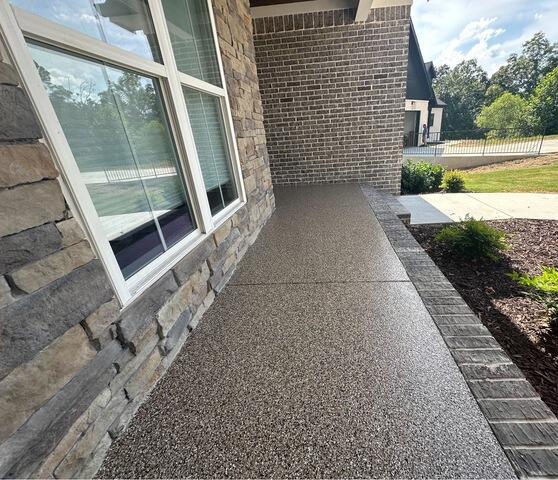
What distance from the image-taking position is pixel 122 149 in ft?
4.52

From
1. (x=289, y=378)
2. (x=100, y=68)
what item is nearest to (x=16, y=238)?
(x=100, y=68)

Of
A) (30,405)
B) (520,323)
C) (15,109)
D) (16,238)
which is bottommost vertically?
(520,323)

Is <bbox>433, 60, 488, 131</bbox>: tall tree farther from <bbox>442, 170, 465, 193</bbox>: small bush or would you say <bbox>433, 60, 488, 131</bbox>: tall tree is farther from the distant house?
<bbox>442, 170, 465, 193</bbox>: small bush

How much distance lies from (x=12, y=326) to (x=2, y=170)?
45 cm

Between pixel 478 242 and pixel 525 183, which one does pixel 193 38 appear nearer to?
pixel 478 242

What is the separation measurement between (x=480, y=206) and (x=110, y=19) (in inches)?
232

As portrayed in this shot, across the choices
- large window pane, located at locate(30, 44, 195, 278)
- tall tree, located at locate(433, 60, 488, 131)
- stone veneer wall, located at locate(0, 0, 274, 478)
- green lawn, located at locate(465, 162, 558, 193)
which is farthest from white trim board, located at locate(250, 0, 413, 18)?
tall tree, located at locate(433, 60, 488, 131)

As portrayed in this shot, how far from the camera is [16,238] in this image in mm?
780

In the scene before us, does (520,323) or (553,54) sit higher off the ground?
(553,54)

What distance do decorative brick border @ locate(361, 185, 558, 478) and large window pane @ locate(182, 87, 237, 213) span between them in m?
1.83

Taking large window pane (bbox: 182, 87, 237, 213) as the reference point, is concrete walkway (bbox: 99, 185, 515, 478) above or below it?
below

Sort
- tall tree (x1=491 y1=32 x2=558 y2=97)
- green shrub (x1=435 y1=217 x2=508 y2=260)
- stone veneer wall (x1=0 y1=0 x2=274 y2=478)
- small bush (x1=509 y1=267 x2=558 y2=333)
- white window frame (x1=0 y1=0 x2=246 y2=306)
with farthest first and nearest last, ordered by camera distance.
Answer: tall tree (x1=491 y1=32 x2=558 y2=97) < green shrub (x1=435 y1=217 x2=508 y2=260) < small bush (x1=509 y1=267 x2=558 y2=333) < white window frame (x1=0 y1=0 x2=246 y2=306) < stone veneer wall (x1=0 y1=0 x2=274 y2=478)

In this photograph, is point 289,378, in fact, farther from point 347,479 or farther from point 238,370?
point 347,479

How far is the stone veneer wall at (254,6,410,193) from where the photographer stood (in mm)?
4719
